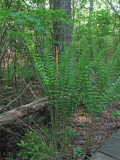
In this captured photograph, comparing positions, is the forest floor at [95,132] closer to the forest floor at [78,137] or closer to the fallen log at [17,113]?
the forest floor at [78,137]

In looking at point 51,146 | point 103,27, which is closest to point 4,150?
point 51,146

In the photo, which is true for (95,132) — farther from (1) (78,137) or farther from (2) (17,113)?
(2) (17,113)

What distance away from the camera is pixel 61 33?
3240 mm

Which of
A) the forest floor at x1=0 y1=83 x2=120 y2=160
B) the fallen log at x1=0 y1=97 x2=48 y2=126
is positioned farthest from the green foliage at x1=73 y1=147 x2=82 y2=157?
the fallen log at x1=0 y1=97 x2=48 y2=126

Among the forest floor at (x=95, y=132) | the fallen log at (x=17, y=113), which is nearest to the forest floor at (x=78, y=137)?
the forest floor at (x=95, y=132)

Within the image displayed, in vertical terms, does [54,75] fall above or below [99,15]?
below

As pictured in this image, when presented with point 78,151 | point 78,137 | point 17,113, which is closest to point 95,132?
point 78,137

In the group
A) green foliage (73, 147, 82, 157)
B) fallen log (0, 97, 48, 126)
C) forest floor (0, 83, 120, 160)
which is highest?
fallen log (0, 97, 48, 126)

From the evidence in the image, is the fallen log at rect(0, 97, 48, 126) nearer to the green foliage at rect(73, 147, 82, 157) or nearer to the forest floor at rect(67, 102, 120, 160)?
the forest floor at rect(67, 102, 120, 160)

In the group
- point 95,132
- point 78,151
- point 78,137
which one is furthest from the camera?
point 95,132

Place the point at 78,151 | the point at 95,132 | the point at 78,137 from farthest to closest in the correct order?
1. the point at 95,132
2. the point at 78,137
3. the point at 78,151

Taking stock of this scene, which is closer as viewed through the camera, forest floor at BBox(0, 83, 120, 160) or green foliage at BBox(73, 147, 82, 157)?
green foliage at BBox(73, 147, 82, 157)

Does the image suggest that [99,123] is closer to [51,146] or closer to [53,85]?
[51,146]

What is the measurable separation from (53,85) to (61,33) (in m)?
1.91
